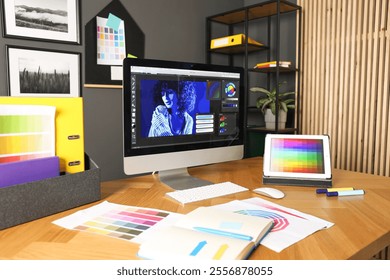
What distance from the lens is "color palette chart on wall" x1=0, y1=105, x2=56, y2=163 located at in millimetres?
1048

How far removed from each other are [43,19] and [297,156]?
1.86 metres

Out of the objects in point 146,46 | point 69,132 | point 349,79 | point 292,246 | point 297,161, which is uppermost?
point 146,46

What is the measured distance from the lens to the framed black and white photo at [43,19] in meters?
2.17

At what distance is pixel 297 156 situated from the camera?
5.05ft

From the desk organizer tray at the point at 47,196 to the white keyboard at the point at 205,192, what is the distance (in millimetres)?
292

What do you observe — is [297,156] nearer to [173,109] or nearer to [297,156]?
[297,156]

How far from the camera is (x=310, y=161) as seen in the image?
5.00ft

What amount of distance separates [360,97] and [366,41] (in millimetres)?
419

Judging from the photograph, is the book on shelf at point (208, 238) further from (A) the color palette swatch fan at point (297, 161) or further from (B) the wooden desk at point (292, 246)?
(A) the color palette swatch fan at point (297, 161)

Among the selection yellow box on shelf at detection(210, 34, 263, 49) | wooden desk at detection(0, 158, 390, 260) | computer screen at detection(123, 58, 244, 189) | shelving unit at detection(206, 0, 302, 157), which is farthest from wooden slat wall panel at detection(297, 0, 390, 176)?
computer screen at detection(123, 58, 244, 189)

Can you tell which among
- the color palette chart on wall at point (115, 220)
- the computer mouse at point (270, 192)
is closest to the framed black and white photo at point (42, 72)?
the color palette chart on wall at point (115, 220)

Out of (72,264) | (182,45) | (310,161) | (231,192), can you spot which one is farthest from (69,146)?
(182,45)

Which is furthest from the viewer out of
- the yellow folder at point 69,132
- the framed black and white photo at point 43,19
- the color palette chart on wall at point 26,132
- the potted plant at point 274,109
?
the potted plant at point 274,109

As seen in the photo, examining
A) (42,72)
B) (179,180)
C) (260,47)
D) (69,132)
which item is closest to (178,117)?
(179,180)
